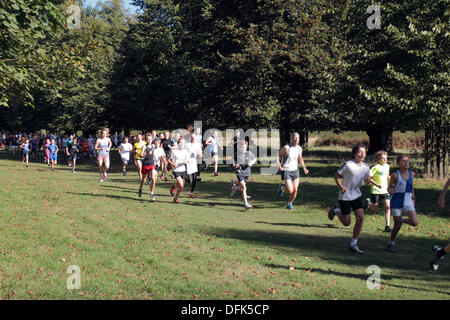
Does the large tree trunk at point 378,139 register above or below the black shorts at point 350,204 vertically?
above

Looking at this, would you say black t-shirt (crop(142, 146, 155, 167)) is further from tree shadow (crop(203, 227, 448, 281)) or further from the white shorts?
the white shorts

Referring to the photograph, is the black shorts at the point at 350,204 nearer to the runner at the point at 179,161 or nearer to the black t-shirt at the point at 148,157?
the runner at the point at 179,161

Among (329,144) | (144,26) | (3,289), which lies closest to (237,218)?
(3,289)

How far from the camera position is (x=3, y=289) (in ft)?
21.6

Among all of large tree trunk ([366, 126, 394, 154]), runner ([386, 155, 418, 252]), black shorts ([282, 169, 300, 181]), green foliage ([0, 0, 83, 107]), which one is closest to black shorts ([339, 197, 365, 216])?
runner ([386, 155, 418, 252])

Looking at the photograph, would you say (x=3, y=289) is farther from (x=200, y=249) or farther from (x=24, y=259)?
(x=200, y=249)

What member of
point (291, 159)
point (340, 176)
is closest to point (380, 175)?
point (340, 176)

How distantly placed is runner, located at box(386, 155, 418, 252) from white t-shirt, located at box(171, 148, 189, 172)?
7258mm

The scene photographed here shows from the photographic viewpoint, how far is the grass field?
22.5ft

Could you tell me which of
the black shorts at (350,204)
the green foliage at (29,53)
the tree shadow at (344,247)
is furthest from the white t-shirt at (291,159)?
the green foliage at (29,53)

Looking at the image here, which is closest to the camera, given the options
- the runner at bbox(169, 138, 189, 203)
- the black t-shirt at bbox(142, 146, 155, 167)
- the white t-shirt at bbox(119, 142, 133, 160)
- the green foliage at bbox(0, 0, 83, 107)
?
the green foliage at bbox(0, 0, 83, 107)

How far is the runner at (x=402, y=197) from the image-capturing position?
957 centimetres

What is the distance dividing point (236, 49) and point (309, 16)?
480cm

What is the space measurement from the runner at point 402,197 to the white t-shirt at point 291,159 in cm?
468
